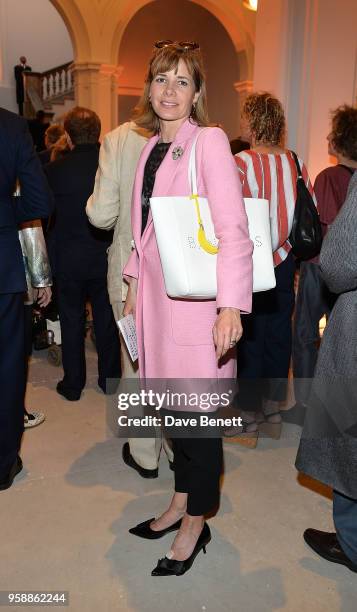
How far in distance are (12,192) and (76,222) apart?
1.26m

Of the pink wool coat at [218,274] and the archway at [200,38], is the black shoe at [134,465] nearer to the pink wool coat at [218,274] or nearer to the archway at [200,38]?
the pink wool coat at [218,274]

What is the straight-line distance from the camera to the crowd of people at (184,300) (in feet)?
5.85

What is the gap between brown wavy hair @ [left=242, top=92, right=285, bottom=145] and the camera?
10.0 ft

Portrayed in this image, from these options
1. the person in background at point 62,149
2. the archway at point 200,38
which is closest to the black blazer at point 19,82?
the archway at point 200,38

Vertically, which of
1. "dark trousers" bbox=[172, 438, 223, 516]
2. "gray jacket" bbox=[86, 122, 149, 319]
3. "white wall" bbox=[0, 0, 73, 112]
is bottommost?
"dark trousers" bbox=[172, 438, 223, 516]

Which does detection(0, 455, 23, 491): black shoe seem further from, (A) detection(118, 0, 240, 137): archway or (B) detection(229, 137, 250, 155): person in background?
(A) detection(118, 0, 240, 137): archway

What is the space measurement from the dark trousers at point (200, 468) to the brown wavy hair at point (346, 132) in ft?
6.62

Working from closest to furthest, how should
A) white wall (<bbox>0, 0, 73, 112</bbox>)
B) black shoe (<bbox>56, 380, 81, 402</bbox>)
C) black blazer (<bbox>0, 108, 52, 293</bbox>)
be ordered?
black blazer (<bbox>0, 108, 52, 293</bbox>) < black shoe (<bbox>56, 380, 81, 402</bbox>) < white wall (<bbox>0, 0, 73, 112</bbox>)

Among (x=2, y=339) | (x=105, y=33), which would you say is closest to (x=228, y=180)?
(x=2, y=339)

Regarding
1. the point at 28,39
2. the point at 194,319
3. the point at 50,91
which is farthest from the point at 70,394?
the point at 28,39

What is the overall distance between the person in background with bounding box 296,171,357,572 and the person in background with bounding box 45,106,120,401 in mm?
2061

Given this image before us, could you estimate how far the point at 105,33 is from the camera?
11266 mm

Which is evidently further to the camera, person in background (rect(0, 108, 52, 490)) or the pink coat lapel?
person in background (rect(0, 108, 52, 490))

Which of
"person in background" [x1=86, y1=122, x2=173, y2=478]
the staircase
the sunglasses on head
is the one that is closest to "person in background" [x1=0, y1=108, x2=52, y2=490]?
"person in background" [x1=86, y1=122, x2=173, y2=478]
